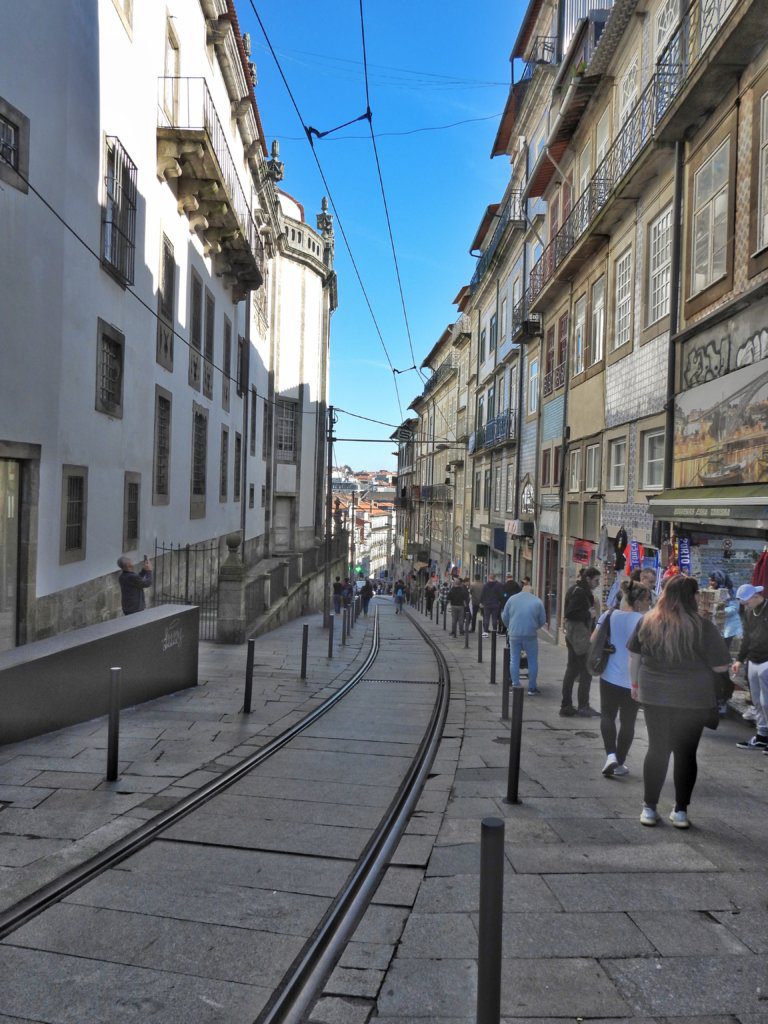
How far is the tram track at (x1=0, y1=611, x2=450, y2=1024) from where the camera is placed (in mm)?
3162

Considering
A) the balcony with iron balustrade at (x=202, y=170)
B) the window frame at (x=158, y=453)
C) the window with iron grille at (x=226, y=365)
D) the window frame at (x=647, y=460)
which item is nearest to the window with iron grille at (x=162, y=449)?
the window frame at (x=158, y=453)

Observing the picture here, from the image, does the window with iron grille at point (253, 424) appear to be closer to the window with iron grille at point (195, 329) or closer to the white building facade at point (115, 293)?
the white building facade at point (115, 293)

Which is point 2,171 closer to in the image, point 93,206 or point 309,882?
point 93,206

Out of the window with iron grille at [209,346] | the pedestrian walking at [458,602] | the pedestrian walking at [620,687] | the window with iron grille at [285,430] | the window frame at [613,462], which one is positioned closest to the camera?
the pedestrian walking at [620,687]

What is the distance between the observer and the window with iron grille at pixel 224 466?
2478cm

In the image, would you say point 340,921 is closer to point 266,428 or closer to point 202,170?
point 202,170

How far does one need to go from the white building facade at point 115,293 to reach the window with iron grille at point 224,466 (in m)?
0.13

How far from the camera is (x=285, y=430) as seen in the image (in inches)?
1490

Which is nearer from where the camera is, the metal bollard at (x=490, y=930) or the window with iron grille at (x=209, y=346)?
the metal bollard at (x=490, y=930)

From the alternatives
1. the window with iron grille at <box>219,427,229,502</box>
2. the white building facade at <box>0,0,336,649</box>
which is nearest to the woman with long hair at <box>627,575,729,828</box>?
the white building facade at <box>0,0,336,649</box>

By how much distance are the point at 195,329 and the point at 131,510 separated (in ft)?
23.8

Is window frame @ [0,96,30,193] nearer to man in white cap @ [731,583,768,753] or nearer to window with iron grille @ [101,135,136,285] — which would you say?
window with iron grille @ [101,135,136,285]

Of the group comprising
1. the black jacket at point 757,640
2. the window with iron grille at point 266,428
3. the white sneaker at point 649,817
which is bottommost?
the white sneaker at point 649,817

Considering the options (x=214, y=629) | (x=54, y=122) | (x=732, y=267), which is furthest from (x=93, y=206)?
(x=732, y=267)
